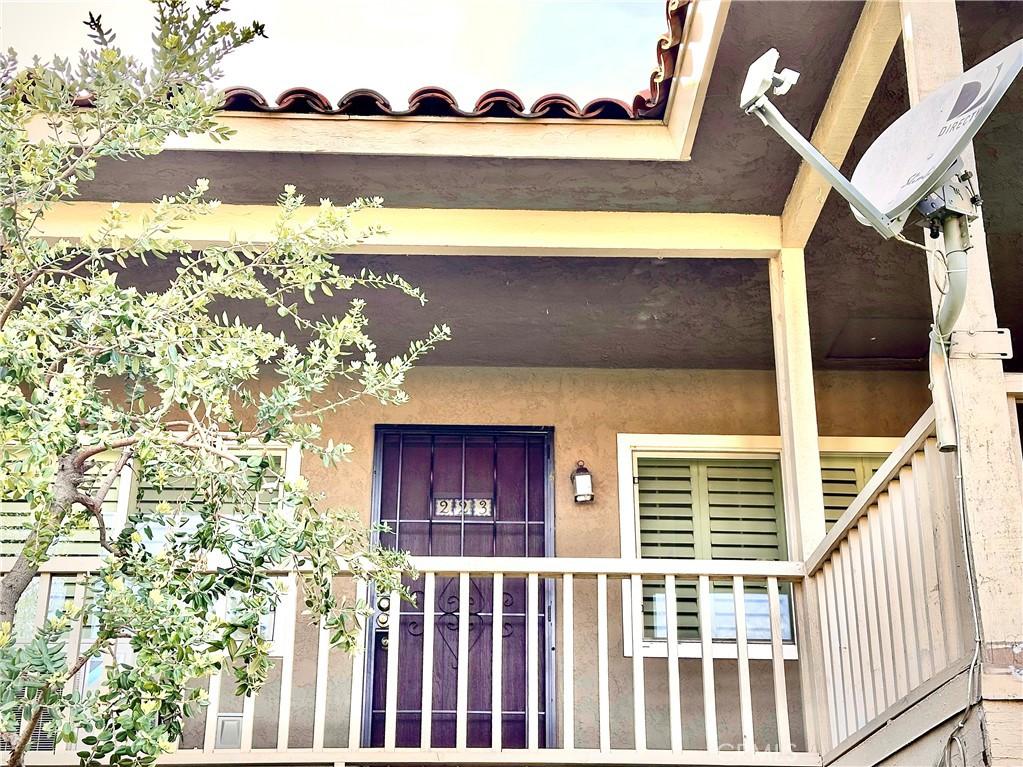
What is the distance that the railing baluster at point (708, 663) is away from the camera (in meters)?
4.96

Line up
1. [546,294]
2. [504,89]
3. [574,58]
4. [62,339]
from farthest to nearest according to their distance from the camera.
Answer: [574,58] → [546,294] → [504,89] → [62,339]

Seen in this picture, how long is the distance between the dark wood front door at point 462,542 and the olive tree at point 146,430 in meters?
2.88

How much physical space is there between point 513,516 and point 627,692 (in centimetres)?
124

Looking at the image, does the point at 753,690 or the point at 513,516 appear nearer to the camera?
the point at 753,690

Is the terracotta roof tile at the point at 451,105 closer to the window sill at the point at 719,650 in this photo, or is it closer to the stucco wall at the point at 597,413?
Result: the stucco wall at the point at 597,413

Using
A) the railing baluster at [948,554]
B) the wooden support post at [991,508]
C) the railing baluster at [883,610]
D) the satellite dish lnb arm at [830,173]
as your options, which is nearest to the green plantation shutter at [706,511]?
the railing baluster at [883,610]

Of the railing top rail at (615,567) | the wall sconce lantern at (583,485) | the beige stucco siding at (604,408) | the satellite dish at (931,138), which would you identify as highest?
the beige stucco siding at (604,408)

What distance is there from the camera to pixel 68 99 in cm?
377

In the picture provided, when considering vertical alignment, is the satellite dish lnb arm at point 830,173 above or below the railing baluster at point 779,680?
above

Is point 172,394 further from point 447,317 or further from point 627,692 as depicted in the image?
point 627,692

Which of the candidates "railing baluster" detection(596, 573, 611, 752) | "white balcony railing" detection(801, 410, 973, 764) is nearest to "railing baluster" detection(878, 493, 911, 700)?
"white balcony railing" detection(801, 410, 973, 764)

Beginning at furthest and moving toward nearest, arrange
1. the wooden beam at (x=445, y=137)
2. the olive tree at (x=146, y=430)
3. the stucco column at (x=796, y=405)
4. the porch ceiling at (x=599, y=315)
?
the porch ceiling at (x=599, y=315)
the stucco column at (x=796, y=405)
the wooden beam at (x=445, y=137)
the olive tree at (x=146, y=430)

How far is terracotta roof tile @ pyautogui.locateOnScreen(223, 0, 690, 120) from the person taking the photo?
5.32m

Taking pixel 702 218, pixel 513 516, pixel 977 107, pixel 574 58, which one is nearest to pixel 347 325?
pixel 977 107
